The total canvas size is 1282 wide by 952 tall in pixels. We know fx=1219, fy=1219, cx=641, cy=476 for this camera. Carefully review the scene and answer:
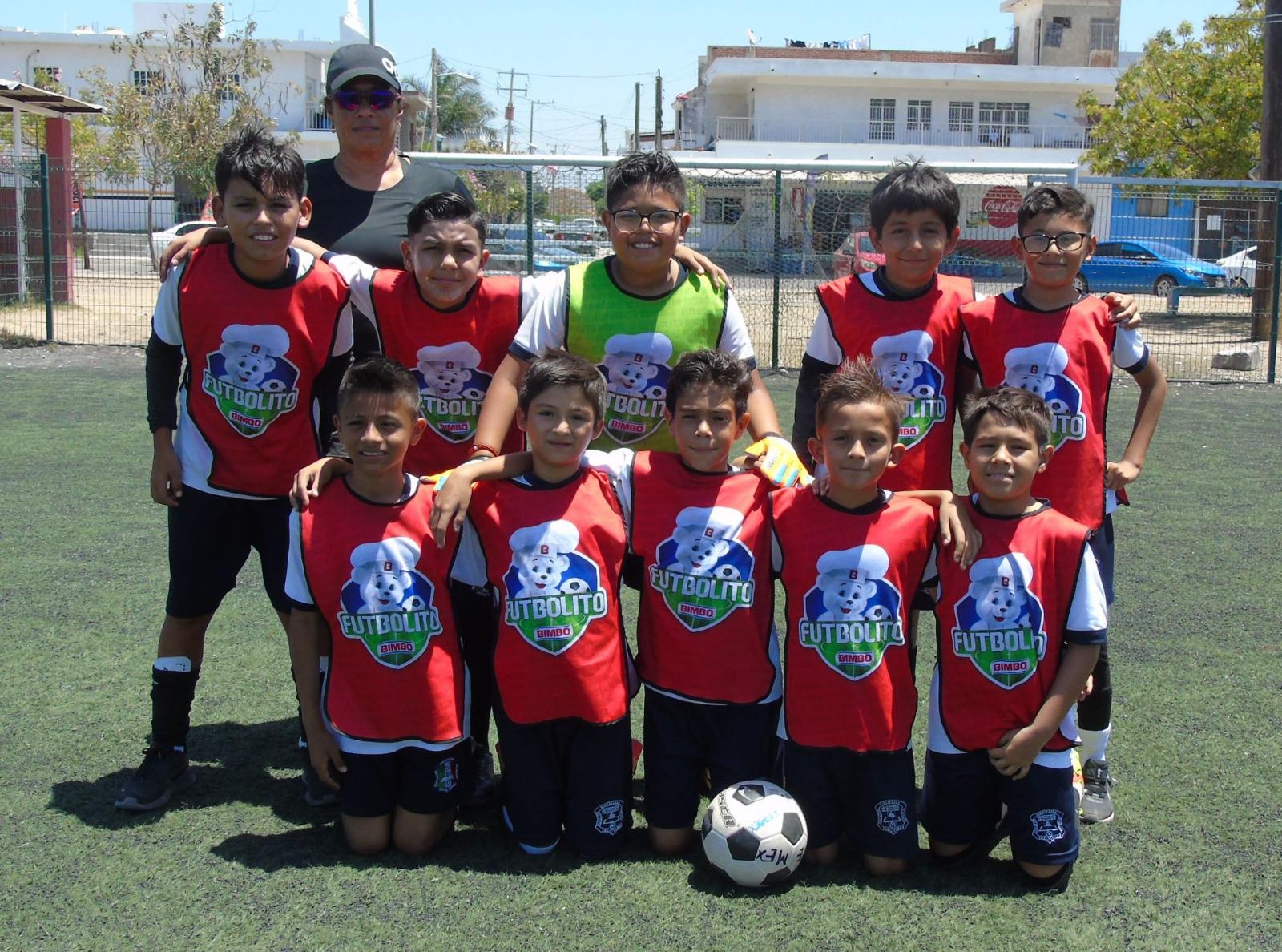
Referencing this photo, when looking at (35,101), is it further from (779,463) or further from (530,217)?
(779,463)

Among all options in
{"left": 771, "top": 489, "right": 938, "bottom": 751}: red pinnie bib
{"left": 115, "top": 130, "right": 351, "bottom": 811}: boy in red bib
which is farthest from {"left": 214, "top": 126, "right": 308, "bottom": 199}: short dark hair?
{"left": 771, "top": 489, "right": 938, "bottom": 751}: red pinnie bib

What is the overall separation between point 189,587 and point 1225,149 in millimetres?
22521

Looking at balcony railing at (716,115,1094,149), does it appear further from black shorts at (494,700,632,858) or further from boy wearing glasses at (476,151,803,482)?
black shorts at (494,700,632,858)

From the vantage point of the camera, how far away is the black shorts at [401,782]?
3268 mm

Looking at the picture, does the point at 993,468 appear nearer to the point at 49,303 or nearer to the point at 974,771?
the point at 974,771

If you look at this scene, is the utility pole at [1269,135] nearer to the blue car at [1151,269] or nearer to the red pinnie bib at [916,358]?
the blue car at [1151,269]

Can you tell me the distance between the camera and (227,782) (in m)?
3.73

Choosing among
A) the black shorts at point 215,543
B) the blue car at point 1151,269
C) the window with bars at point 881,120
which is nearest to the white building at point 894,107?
the window with bars at point 881,120

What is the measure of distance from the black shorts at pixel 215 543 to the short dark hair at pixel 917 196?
193cm

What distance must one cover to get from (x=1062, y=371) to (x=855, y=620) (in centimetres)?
95

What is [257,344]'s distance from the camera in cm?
350

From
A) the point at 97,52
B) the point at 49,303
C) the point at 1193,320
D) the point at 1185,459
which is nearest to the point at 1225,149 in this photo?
the point at 1193,320

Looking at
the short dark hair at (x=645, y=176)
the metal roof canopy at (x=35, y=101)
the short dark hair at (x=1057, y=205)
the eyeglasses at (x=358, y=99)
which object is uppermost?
the metal roof canopy at (x=35, y=101)

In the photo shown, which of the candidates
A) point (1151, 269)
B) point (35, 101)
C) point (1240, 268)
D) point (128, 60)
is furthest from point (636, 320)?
point (128, 60)
